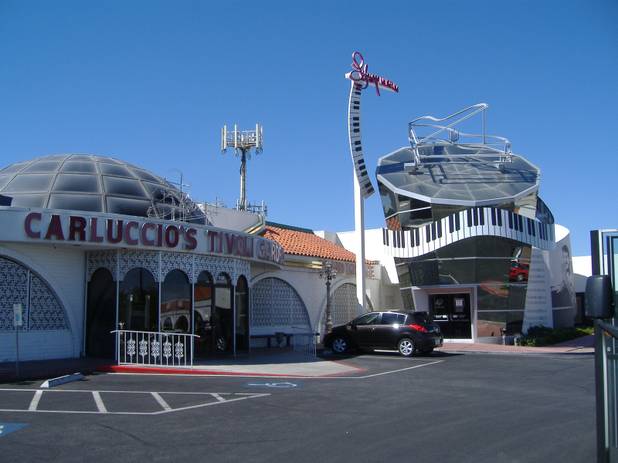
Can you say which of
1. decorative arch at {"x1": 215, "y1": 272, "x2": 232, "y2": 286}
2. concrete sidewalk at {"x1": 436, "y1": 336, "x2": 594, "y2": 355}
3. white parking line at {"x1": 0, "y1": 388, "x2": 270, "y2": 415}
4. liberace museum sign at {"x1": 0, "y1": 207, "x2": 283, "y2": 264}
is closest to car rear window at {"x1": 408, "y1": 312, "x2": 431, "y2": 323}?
concrete sidewalk at {"x1": 436, "y1": 336, "x2": 594, "y2": 355}

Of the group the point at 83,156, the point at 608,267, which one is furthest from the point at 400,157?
the point at 608,267

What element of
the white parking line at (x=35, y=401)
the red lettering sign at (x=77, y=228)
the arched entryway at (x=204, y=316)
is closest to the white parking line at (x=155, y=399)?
the white parking line at (x=35, y=401)

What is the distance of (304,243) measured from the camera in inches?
1210

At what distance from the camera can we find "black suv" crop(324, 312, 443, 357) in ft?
72.0

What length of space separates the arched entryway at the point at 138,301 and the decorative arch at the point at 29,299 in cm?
167

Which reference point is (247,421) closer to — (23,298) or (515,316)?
(23,298)

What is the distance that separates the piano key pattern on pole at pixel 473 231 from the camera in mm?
28297

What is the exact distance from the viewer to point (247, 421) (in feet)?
33.1

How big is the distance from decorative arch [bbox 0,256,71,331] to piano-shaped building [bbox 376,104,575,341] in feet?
54.9

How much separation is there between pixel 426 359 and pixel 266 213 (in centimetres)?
1146

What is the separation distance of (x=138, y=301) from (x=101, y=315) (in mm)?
1199

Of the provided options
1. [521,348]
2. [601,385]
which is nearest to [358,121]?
[521,348]

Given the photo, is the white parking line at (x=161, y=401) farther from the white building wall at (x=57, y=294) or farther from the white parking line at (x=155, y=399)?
the white building wall at (x=57, y=294)

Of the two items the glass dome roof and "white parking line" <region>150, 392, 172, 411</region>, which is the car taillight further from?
"white parking line" <region>150, 392, 172, 411</region>
